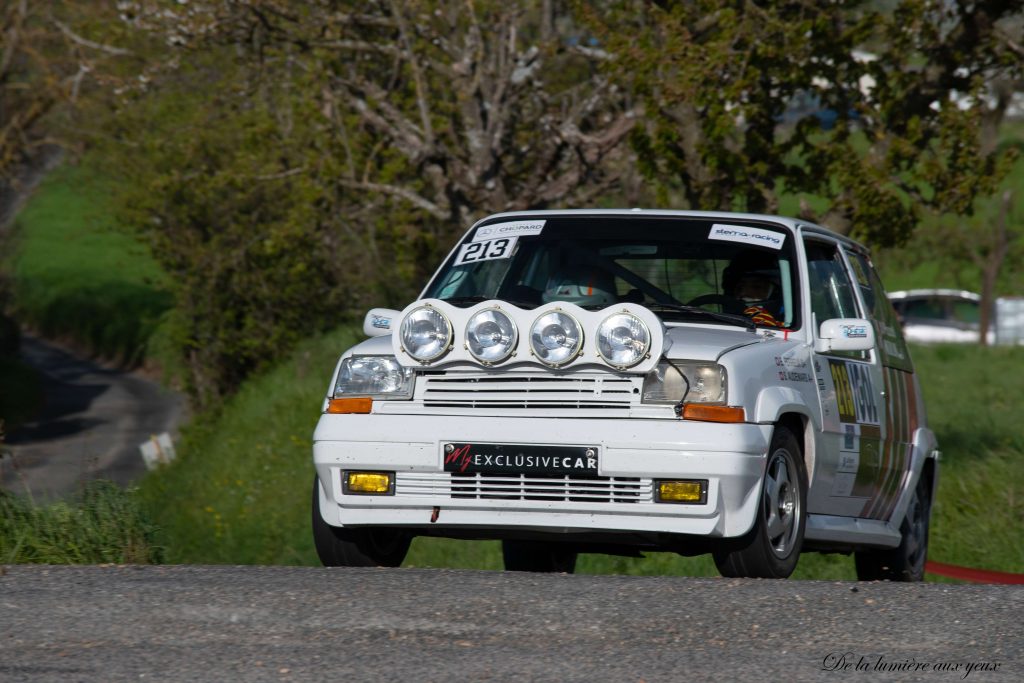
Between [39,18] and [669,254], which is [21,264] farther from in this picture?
[669,254]

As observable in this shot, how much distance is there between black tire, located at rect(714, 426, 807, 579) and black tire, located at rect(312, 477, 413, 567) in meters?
1.38

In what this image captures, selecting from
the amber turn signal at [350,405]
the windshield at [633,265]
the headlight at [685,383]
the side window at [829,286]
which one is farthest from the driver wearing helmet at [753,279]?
the amber turn signal at [350,405]

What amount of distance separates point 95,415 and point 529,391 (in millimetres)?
43343

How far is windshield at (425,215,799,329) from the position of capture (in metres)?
7.16

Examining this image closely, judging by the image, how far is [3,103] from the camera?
34688 mm

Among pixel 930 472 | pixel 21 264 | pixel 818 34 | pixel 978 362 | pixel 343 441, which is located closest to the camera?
pixel 343 441

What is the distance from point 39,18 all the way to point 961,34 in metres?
20.6

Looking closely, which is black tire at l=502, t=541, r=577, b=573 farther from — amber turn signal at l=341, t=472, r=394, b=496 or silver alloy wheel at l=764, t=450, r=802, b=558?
amber turn signal at l=341, t=472, r=394, b=496

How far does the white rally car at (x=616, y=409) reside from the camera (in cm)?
604

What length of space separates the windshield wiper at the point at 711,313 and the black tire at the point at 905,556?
2.01m

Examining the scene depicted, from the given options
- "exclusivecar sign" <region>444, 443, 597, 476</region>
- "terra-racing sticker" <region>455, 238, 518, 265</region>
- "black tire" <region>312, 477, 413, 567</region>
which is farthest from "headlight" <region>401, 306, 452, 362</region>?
"terra-racing sticker" <region>455, 238, 518, 265</region>

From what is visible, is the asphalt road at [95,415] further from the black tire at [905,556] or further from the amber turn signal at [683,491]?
the amber turn signal at [683,491]

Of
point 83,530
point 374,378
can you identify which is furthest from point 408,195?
point 374,378

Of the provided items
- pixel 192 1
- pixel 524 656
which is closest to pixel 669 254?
pixel 524 656
